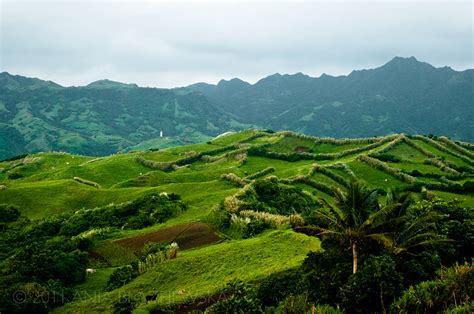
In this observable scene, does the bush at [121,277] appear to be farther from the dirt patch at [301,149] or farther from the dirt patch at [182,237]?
the dirt patch at [301,149]

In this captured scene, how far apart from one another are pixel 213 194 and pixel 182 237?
19.3m

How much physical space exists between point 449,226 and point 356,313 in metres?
17.6

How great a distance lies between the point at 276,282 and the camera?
3062 centimetres

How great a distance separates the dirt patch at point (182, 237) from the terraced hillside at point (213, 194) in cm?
22

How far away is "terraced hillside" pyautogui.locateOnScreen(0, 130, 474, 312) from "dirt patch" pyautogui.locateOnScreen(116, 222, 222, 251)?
0.73 feet

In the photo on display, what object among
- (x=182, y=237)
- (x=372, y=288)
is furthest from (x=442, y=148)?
(x=372, y=288)

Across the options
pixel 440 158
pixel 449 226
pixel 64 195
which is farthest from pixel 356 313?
pixel 440 158

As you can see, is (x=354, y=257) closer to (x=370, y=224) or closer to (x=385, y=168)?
(x=370, y=224)

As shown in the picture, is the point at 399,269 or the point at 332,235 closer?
the point at 399,269

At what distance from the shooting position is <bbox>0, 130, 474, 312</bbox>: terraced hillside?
38.0 metres

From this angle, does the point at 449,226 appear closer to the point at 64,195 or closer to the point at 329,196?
the point at 329,196

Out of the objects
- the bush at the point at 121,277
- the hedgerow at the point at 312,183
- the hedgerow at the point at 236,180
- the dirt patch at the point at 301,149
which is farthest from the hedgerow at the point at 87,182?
the dirt patch at the point at 301,149

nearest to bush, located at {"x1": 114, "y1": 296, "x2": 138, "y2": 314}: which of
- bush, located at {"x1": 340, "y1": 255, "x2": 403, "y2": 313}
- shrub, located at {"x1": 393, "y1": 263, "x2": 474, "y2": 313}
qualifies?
bush, located at {"x1": 340, "y1": 255, "x2": 403, "y2": 313}

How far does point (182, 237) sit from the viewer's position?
162ft
